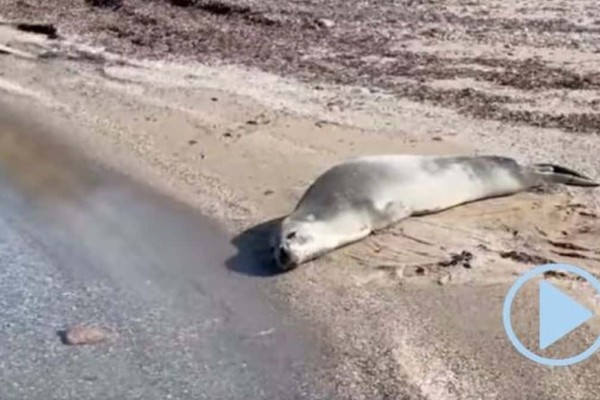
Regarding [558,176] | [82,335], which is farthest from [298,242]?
[558,176]

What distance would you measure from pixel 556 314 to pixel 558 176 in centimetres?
121

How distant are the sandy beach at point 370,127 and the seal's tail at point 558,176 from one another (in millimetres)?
96

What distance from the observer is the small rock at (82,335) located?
190 inches

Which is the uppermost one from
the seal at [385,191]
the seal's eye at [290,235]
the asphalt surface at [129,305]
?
the seal at [385,191]

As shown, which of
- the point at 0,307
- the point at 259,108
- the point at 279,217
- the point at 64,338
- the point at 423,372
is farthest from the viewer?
the point at 259,108

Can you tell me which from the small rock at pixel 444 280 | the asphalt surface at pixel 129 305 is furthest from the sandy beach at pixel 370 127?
the asphalt surface at pixel 129 305

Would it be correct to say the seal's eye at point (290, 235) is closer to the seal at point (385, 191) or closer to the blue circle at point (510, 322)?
the seal at point (385, 191)

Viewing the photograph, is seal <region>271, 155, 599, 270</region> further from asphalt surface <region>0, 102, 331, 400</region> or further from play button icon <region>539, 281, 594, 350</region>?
play button icon <region>539, 281, 594, 350</region>

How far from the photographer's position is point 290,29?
9391 mm

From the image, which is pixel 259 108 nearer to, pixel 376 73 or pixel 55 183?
pixel 376 73

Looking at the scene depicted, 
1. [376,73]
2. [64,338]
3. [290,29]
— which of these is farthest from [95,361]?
[290,29]

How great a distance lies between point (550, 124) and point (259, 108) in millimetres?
1846

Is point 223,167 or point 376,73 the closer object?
point 223,167

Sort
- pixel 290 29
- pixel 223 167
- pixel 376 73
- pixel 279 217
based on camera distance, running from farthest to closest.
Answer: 1. pixel 290 29
2. pixel 376 73
3. pixel 223 167
4. pixel 279 217
